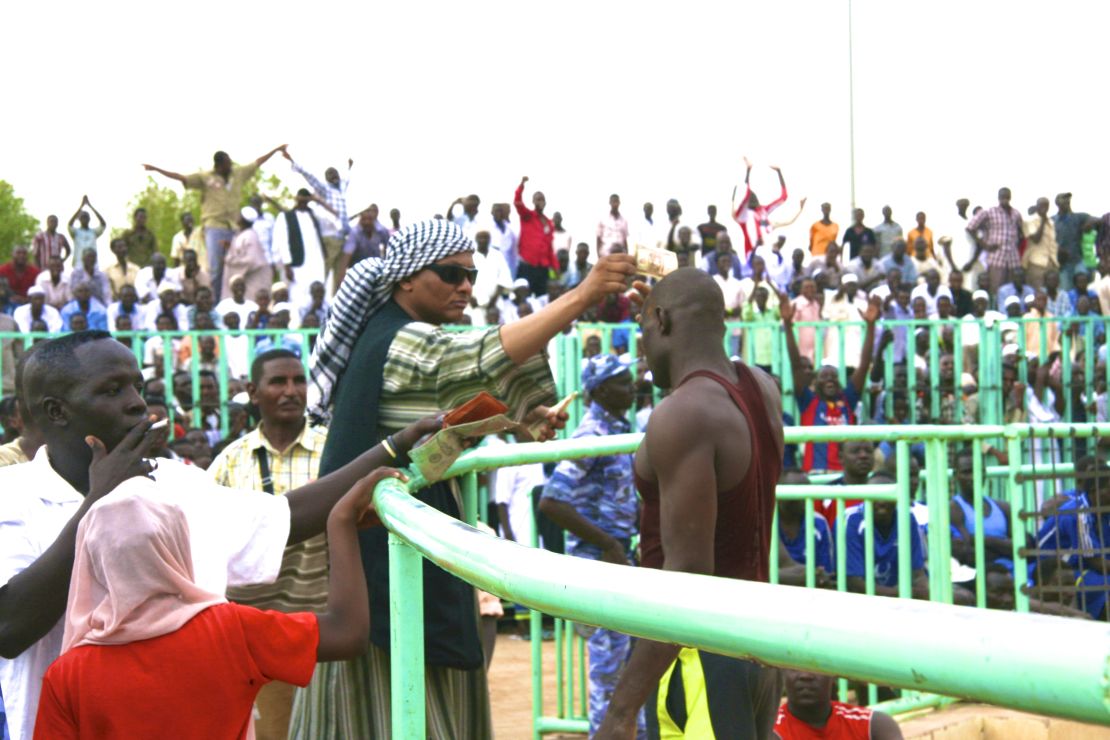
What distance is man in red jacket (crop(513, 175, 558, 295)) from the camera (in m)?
18.5

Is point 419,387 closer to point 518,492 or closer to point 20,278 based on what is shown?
point 518,492

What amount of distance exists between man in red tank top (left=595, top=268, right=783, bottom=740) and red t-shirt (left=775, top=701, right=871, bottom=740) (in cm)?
120

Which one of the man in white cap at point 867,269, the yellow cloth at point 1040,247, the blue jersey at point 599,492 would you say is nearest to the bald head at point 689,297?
the blue jersey at point 599,492

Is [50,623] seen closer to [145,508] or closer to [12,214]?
[145,508]

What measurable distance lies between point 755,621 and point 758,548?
2.40 m

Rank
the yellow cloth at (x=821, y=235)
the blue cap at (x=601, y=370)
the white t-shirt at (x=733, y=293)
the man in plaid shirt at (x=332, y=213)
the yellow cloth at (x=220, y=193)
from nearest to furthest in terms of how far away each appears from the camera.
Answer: the blue cap at (x=601, y=370)
the man in plaid shirt at (x=332, y=213)
the yellow cloth at (x=220, y=193)
the white t-shirt at (x=733, y=293)
the yellow cloth at (x=821, y=235)

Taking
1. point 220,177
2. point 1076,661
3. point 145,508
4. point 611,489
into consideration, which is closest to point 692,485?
point 145,508

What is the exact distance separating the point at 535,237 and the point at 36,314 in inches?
256

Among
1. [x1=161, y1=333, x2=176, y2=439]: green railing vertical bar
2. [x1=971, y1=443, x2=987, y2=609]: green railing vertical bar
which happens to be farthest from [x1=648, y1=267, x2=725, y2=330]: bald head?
[x1=161, y1=333, x2=176, y2=439]: green railing vertical bar

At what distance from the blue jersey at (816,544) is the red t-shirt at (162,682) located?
16.9 feet

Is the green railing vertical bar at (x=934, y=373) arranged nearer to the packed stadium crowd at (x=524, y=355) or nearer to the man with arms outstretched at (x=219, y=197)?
the packed stadium crowd at (x=524, y=355)

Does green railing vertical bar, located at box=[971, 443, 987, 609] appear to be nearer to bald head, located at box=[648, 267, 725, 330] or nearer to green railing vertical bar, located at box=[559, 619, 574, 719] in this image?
green railing vertical bar, located at box=[559, 619, 574, 719]

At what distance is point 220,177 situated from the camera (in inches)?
695

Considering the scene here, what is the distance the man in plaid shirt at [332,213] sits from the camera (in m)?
17.2
